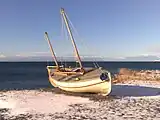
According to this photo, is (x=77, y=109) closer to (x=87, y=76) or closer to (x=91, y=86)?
(x=91, y=86)

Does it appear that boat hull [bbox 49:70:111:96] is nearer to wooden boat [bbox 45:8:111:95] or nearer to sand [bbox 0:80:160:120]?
wooden boat [bbox 45:8:111:95]

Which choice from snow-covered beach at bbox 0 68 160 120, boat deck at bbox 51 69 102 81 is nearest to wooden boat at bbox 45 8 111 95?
boat deck at bbox 51 69 102 81

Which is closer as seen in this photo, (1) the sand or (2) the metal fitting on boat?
(1) the sand

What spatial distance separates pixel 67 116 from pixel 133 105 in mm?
7123

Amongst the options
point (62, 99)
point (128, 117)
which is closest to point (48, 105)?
point (62, 99)

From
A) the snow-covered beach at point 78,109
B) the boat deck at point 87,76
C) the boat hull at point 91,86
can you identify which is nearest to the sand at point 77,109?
the snow-covered beach at point 78,109

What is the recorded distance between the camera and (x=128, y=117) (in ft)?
72.6

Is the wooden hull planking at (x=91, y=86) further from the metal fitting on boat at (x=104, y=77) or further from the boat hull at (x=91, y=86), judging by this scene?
the metal fitting on boat at (x=104, y=77)

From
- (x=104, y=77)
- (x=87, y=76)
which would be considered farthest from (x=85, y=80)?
(x=104, y=77)

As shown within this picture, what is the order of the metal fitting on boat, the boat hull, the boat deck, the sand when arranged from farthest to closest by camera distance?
the boat deck < the boat hull < the metal fitting on boat < the sand

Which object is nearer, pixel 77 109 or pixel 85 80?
pixel 77 109

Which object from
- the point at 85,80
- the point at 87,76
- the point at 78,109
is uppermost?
the point at 87,76

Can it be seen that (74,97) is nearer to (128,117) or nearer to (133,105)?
(133,105)

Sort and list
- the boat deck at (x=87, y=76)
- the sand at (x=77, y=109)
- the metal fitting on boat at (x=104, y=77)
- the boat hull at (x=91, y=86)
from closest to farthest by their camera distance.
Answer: the sand at (x=77, y=109)
the metal fitting on boat at (x=104, y=77)
the boat hull at (x=91, y=86)
the boat deck at (x=87, y=76)
